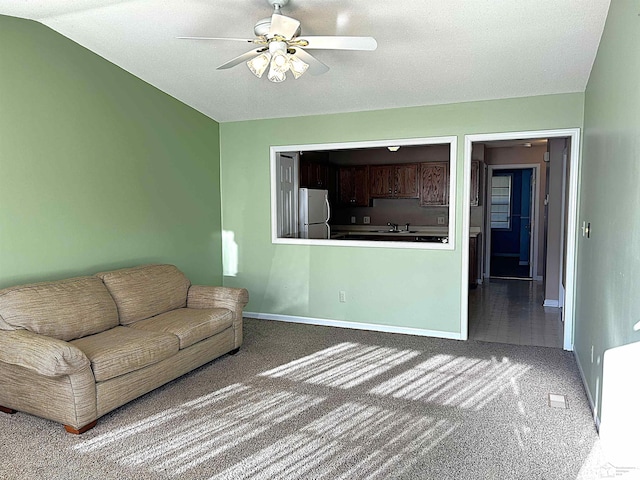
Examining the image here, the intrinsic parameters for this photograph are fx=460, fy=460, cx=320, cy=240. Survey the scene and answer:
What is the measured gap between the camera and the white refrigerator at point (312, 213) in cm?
612

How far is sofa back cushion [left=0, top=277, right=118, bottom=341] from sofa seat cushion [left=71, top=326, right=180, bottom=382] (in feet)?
0.33

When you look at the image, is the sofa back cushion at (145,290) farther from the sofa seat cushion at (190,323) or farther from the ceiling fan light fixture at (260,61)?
the ceiling fan light fixture at (260,61)

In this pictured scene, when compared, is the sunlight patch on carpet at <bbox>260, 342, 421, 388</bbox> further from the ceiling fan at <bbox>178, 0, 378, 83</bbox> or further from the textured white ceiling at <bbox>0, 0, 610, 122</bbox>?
the textured white ceiling at <bbox>0, 0, 610, 122</bbox>

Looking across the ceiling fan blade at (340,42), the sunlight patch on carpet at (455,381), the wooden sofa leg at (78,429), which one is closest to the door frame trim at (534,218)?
the sunlight patch on carpet at (455,381)

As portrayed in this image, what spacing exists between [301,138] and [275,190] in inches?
26.7

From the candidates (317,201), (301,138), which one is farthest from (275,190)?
(317,201)

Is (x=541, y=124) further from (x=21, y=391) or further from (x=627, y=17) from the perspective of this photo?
(x=21, y=391)

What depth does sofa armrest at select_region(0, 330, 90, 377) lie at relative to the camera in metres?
2.62

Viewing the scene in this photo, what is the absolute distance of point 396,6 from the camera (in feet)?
9.66

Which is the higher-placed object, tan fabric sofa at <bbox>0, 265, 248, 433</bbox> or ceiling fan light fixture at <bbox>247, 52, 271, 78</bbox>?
ceiling fan light fixture at <bbox>247, 52, 271, 78</bbox>

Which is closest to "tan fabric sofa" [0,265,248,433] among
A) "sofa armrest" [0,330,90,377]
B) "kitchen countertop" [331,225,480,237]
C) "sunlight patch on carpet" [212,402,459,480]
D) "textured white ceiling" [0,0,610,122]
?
"sofa armrest" [0,330,90,377]

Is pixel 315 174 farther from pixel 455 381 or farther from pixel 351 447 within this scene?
pixel 351 447

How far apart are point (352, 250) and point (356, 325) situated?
82 centimetres

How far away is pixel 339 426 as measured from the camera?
2.84m
